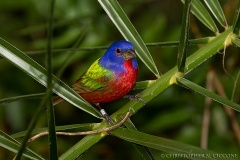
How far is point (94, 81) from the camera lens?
2391 millimetres

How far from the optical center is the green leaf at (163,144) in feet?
4.07

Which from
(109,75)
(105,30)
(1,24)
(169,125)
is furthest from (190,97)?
(1,24)

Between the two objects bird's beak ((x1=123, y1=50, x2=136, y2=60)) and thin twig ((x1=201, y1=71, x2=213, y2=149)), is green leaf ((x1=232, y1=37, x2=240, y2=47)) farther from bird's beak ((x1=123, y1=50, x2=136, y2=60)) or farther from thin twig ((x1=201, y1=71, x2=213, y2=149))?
thin twig ((x1=201, y1=71, x2=213, y2=149))

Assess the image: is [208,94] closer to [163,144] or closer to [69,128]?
→ [163,144]

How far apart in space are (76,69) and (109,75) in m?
1.18

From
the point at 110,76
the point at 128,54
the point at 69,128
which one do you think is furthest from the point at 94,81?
the point at 69,128

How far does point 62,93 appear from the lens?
1624 mm

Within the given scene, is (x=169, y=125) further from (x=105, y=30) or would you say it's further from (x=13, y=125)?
(x=13, y=125)

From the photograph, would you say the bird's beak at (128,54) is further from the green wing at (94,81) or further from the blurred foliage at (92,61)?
the blurred foliage at (92,61)

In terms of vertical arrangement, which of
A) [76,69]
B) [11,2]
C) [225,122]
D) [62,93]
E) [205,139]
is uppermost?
[11,2]

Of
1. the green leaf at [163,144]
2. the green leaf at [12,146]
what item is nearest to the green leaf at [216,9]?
the green leaf at [163,144]

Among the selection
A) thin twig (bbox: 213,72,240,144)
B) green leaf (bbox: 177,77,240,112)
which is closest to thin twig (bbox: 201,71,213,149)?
thin twig (bbox: 213,72,240,144)

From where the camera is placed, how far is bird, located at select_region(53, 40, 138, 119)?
228 centimetres

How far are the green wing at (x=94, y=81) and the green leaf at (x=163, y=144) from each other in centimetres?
78
